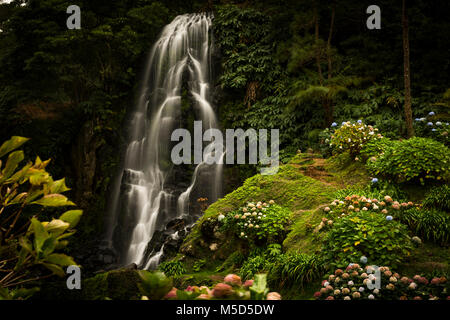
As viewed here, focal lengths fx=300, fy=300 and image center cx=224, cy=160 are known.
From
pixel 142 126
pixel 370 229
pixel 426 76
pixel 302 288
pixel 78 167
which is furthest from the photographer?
pixel 78 167

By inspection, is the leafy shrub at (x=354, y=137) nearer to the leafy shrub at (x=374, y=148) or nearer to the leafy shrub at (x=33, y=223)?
the leafy shrub at (x=374, y=148)

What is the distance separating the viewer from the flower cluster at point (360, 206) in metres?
3.87

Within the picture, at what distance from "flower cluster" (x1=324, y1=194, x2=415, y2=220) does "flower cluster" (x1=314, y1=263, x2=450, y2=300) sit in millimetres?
1006

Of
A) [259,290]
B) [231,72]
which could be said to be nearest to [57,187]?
[259,290]

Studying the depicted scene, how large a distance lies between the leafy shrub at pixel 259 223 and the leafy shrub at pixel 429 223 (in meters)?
1.73

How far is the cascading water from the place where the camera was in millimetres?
10297

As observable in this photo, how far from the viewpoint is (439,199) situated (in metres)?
4.18

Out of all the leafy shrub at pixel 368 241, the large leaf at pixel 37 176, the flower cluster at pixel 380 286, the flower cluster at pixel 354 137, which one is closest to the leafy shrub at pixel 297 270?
the leafy shrub at pixel 368 241

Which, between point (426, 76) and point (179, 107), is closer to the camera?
point (426, 76)

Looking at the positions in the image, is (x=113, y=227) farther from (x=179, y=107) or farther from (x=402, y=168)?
(x=402, y=168)

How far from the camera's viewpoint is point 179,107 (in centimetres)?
1157

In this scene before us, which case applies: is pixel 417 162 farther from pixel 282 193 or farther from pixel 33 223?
pixel 33 223
